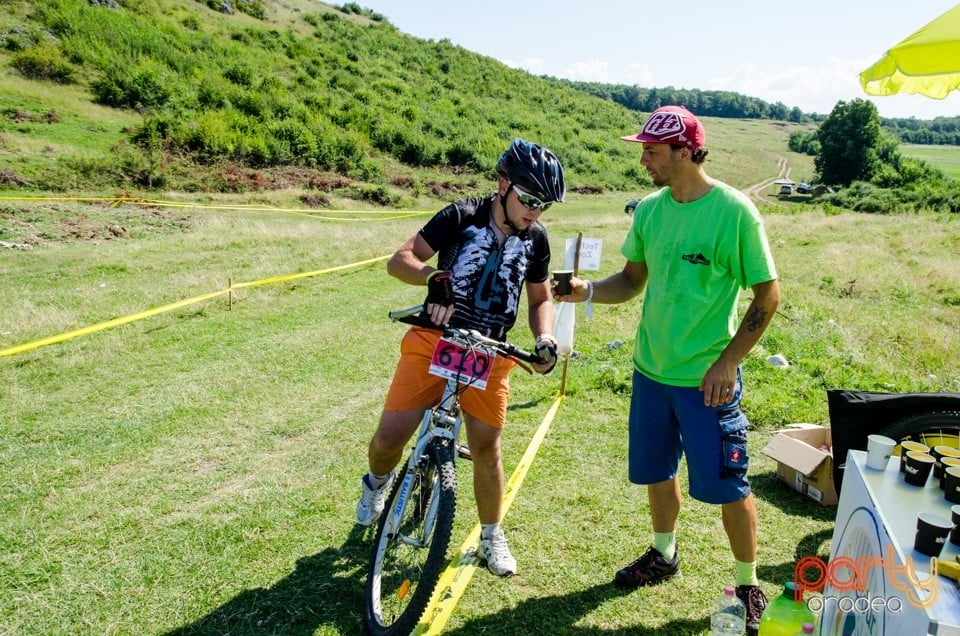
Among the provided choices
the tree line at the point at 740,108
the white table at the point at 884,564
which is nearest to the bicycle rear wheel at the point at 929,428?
the white table at the point at 884,564

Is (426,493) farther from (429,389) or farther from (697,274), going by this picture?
(697,274)

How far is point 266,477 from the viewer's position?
16.0 feet

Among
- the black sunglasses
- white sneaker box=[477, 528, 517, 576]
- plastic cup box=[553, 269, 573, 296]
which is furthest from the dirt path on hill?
white sneaker box=[477, 528, 517, 576]

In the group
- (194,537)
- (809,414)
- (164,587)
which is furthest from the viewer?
(809,414)

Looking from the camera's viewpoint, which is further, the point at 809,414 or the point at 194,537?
the point at 809,414

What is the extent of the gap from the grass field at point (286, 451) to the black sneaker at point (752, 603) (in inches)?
11.6

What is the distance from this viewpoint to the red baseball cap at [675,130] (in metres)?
2.92

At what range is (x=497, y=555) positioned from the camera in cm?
353

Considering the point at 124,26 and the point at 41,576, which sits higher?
the point at 124,26

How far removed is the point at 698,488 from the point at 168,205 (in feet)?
63.3

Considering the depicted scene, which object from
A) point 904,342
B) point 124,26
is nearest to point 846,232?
point 904,342

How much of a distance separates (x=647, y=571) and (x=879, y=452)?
5.39ft

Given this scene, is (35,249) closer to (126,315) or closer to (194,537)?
(126,315)

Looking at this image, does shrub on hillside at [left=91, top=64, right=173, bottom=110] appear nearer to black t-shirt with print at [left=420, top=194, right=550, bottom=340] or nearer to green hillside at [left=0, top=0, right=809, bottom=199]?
green hillside at [left=0, top=0, right=809, bottom=199]
